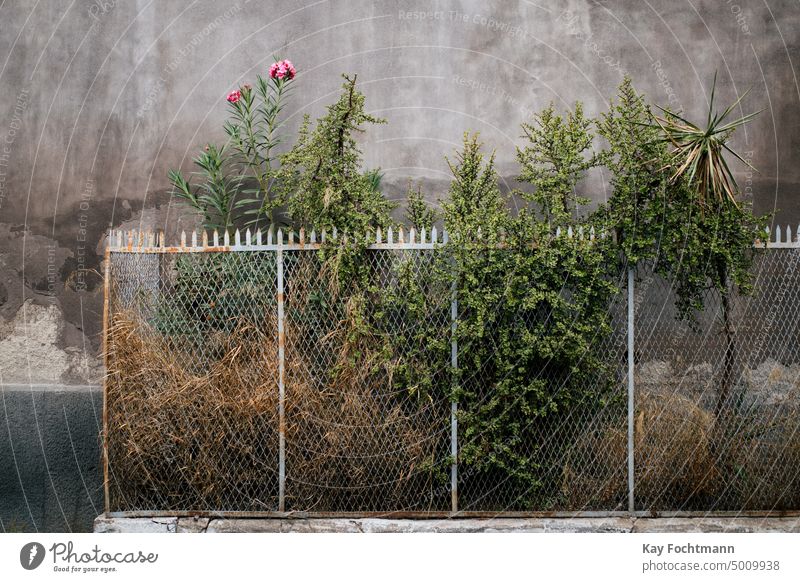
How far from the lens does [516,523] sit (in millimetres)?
6328

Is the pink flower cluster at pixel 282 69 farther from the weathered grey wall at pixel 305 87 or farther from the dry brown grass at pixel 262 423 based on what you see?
the dry brown grass at pixel 262 423

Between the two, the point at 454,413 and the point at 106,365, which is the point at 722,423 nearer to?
the point at 454,413

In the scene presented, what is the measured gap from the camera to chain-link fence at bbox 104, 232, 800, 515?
6.33 m

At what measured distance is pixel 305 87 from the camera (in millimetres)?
7992

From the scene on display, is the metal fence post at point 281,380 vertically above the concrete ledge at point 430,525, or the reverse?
the metal fence post at point 281,380

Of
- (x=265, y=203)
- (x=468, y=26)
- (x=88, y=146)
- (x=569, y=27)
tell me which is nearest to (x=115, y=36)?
(x=88, y=146)

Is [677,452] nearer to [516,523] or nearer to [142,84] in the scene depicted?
[516,523]

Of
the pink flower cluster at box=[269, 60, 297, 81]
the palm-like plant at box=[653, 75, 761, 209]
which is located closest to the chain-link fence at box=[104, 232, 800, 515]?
the palm-like plant at box=[653, 75, 761, 209]

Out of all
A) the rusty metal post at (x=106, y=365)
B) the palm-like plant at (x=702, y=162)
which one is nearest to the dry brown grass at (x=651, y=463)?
the palm-like plant at (x=702, y=162)

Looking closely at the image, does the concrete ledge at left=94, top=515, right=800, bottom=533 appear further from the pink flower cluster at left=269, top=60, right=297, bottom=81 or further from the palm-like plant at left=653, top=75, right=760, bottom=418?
the pink flower cluster at left=269, top=60, right=297, bottom=81

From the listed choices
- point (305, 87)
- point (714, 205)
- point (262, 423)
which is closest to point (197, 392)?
point (262, 423)

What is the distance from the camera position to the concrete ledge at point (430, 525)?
6301 millimetres
